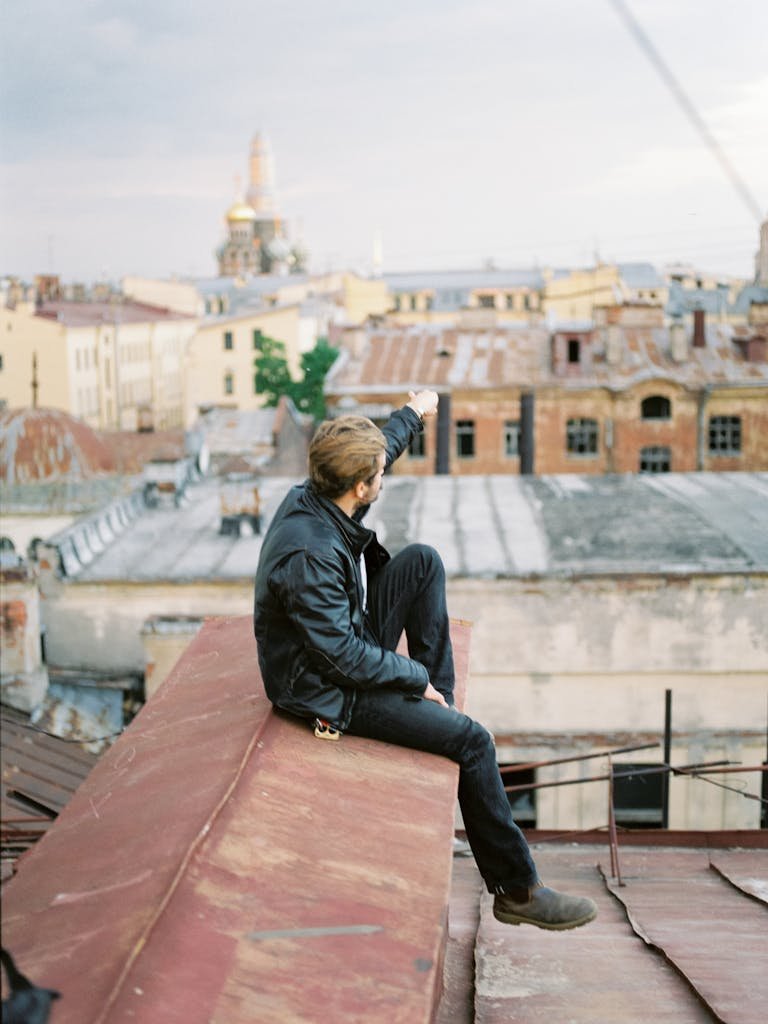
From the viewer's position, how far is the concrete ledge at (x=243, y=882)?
292 centimetres

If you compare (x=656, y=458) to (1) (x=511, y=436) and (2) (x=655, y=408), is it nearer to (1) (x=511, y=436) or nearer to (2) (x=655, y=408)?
(2) (x=655, y=408)

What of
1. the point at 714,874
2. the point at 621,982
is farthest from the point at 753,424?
the point at 621,982

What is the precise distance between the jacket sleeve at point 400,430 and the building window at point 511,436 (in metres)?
28.7

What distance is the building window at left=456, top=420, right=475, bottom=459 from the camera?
34.1m

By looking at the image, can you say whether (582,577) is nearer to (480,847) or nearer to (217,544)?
(217,544)

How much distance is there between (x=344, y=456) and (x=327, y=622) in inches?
25.7

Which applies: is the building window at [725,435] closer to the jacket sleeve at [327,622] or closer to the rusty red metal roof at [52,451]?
the rusty red metal roof at [52,451]

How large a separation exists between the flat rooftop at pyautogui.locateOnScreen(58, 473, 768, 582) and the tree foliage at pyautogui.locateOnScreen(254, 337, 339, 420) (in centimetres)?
3933

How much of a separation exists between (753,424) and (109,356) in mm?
34355

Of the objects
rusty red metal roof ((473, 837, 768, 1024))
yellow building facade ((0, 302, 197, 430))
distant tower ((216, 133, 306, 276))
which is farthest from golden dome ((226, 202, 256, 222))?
rusty red metal roof ((473, 837, 768, 1024))

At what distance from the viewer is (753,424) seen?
3372 centimetres

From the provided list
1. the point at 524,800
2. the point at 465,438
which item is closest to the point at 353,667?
the point at 524,800

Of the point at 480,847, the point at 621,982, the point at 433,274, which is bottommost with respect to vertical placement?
the point at 621,982

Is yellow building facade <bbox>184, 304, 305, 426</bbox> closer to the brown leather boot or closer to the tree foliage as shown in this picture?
the tree foliage
